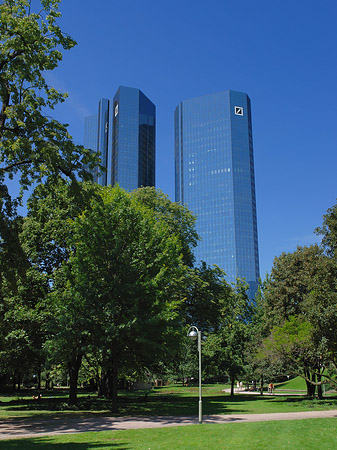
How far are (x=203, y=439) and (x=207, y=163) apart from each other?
17505cm

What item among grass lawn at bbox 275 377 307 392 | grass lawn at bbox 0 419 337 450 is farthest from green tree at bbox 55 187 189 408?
grass lawn at bbox 275 377 307 392

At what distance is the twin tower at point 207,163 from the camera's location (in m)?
169

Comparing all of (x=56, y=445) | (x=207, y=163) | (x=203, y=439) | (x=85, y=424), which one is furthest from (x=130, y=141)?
(x=56, y=445)

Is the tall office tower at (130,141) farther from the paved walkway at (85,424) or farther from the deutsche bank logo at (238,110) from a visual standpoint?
the paved walkway at (85,424)

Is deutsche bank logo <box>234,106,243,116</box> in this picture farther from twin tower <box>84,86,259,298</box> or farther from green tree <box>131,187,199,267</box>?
green tree <box>131,187,199,267</box>

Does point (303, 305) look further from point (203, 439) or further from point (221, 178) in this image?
point (221, 178)

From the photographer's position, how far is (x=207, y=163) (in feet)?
604

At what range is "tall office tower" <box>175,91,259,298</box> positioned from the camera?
170 m

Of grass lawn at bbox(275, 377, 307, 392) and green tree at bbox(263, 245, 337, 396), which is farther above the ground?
green tree at bbox(263, 245, 337, 396)

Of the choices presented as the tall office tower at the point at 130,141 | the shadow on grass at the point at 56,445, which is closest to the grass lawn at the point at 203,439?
the shadow on grass at the point at 56,445

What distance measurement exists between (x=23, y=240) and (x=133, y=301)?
416 inches

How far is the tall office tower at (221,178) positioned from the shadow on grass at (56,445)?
153 meters

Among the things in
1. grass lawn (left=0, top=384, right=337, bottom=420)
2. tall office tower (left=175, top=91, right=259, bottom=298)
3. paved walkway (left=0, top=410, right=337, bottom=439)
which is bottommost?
grass lawn (left=0, top=384, right=337, bottom=420)

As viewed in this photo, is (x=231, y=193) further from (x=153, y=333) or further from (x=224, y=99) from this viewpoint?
(x=153, y=333)
